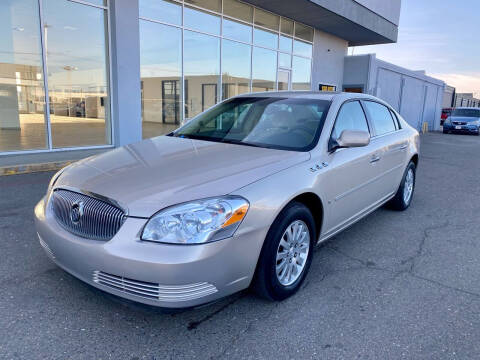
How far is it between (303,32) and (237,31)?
4255 mm

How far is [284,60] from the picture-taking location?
1570 centimetres

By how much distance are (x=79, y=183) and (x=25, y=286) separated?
3.43 ft

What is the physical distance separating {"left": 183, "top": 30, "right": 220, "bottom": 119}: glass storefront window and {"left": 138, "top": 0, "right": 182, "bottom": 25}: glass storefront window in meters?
0.55

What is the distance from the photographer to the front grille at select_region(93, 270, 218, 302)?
2.14 metres

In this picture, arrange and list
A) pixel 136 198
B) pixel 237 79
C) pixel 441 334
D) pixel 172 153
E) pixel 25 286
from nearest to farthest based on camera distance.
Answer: pixel 136 198, pixel 441 334, pixel 25 286, pixel 172 153, pixel 237 79

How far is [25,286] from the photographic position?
2943 mm

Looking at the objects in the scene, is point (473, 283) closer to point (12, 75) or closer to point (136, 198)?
point (136, 198)

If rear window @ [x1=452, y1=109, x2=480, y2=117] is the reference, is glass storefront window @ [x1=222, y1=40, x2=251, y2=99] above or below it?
above

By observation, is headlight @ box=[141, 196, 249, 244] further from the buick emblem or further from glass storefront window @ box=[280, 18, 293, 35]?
glass storefront window @ box=[280, 18, 293, 35]

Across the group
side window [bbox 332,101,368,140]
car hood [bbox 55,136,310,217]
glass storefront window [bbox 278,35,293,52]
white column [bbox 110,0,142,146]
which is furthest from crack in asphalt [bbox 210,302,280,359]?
glass storefront window [bbox 278,35,293,52]

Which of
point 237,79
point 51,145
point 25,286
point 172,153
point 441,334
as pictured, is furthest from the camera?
point 237,79

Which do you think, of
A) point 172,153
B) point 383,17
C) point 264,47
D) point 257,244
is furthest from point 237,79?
point 257,244

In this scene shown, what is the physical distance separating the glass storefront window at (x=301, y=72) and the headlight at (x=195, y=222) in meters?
15.0

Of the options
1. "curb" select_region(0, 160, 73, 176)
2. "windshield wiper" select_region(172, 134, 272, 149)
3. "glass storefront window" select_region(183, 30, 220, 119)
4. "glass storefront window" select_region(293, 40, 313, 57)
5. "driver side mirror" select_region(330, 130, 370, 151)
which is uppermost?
"glass storefront window" select_region(293, 40, 313, 57)
